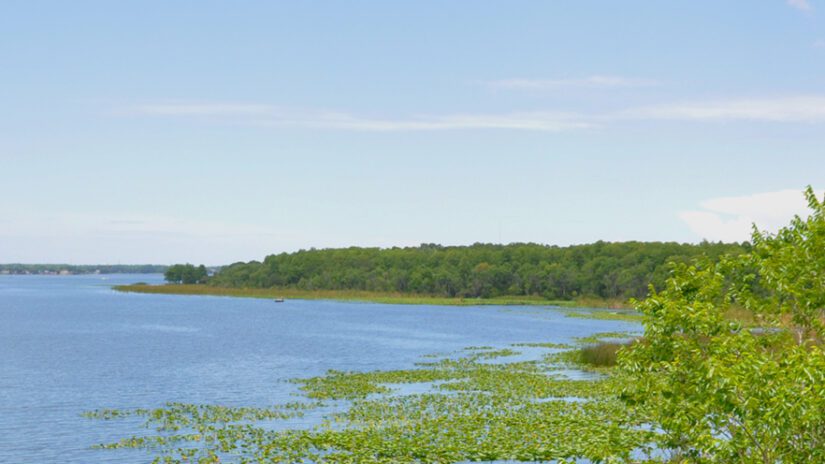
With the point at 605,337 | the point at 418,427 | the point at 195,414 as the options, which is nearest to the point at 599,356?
the point at 605,337

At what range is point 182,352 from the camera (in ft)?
241

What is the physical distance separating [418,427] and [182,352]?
43.9m

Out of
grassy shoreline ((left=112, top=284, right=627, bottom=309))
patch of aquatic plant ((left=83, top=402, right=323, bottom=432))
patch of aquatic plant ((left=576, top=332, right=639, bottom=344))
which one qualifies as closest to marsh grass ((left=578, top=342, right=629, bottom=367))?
patch of aquatic plant ((left=576, top=332, right=639, bottom=344))

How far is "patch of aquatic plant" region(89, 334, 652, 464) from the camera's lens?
98.3 ft

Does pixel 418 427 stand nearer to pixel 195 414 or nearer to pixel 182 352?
pixel 195 414

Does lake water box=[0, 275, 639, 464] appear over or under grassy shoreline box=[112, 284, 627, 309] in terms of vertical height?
under

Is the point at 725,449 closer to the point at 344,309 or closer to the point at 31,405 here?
the point at 31,405

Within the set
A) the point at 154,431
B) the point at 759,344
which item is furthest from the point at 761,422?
the point at 154,431

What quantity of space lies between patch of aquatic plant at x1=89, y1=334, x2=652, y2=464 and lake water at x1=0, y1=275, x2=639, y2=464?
2.52 m

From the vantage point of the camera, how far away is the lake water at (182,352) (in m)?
38.2

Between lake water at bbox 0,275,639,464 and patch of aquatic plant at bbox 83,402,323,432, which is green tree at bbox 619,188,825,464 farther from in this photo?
patch of aquatic plant at bbox 83,402,323,432

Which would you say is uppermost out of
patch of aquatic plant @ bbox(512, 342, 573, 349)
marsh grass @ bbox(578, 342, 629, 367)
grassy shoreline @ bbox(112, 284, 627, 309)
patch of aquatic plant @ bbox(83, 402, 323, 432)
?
grassy shoreline @ bbox(112, 284, 627, 309)

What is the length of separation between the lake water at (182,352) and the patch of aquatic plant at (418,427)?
8.26 feet

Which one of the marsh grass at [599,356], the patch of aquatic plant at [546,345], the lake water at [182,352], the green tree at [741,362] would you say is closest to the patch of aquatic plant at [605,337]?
the lake water at [182,352]
